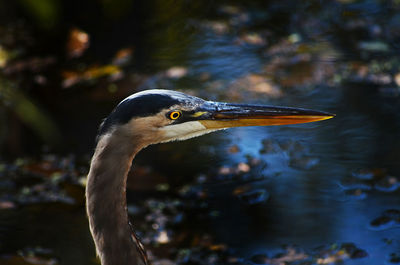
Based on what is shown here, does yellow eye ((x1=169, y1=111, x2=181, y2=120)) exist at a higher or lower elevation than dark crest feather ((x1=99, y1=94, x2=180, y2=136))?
lower

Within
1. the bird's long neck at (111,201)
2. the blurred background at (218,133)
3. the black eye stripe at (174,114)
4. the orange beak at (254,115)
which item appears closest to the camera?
the bird's long neck at (111,201)

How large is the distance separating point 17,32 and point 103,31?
3.45 feet

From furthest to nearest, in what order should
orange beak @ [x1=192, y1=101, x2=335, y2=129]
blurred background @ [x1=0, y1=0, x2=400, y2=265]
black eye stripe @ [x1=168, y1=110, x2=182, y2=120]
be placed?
blurred background @ [x1=0, y1=0, x2=400, y2=265] → orange beak @ [x1=192, y1=101, x2=335, y2=129] → black eye stripe @ [x1=168, y1=110, x2=182, y2=120]

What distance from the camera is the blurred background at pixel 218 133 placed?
4.05 meters

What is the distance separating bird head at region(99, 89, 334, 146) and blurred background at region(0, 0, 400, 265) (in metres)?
0.90

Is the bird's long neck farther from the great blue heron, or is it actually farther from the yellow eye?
the yellow eye

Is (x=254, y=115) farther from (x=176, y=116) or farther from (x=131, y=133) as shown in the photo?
(x=131, y=133)

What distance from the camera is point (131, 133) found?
2.80 m

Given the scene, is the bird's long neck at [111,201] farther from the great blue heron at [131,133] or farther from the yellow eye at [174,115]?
the yellow eye at [174,115]

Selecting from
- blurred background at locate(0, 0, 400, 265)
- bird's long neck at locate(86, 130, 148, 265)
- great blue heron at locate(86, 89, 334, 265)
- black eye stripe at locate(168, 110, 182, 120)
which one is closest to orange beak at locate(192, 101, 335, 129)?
great blue heron at locate(86, 89, 334, 265)

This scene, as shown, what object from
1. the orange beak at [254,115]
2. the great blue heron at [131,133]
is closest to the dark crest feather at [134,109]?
the great blue heron at [131,133]

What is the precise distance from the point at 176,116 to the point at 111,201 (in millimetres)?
511

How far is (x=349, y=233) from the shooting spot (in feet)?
12.9

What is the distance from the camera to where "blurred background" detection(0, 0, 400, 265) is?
4047mm
